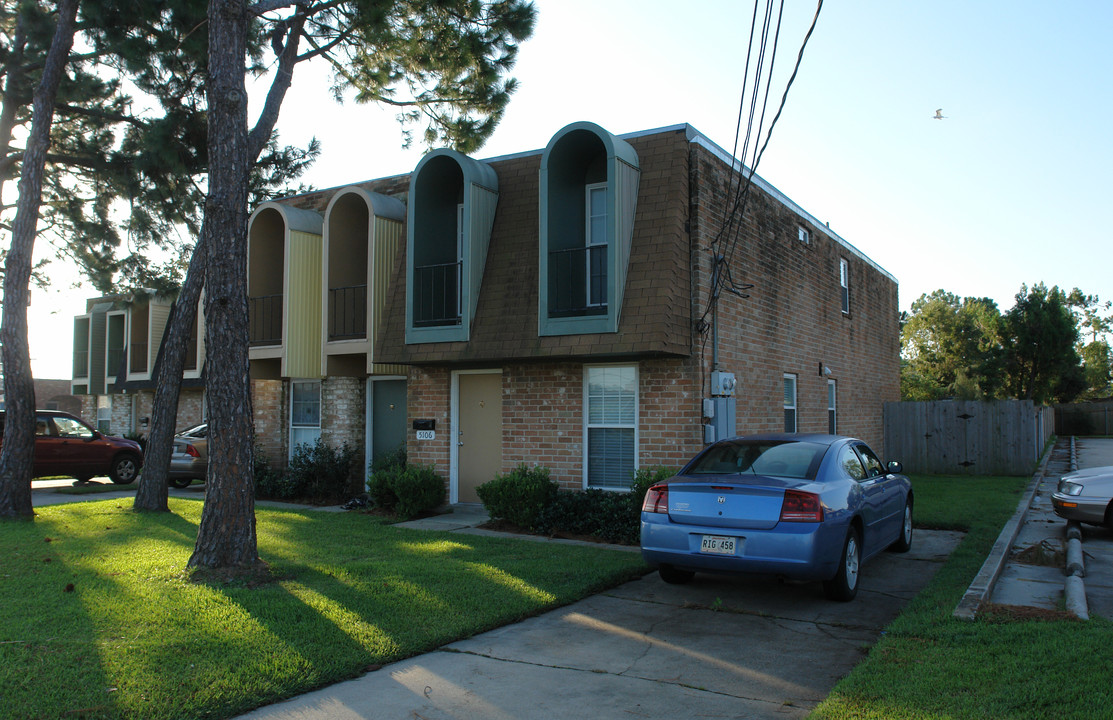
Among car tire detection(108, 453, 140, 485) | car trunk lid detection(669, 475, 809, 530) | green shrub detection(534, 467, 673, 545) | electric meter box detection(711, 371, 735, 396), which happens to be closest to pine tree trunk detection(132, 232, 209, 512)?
car tire detection(108, 453, 140, 485)

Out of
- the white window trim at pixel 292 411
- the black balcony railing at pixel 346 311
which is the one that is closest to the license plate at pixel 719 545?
the black balcony railing at pixel 346 311

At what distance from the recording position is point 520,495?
11.1 meters

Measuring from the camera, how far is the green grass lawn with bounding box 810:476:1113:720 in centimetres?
442

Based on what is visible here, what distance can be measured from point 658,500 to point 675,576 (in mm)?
1004

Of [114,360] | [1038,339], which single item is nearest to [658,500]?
[114,360]

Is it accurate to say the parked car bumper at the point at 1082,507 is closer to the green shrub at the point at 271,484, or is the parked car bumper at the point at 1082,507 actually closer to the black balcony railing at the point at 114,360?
the green shrub at the point at 271,484

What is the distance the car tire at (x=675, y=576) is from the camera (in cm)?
796

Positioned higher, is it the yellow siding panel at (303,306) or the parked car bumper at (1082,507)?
→ the yellow siding panel at (303,306)

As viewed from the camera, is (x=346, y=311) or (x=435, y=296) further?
(x=346, y=311)

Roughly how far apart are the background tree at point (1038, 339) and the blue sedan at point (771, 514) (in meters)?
40.9

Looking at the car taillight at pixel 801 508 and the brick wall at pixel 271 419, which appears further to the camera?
the brick wall at pixel 271 419

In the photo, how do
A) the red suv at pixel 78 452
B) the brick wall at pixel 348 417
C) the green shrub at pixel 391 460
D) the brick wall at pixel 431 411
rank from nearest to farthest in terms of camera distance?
the brick wall at pixel 431 411 → the green shrub at pixel 391 460 → the brick wall at pixel 348 417 → the red suv at pixel 78 452

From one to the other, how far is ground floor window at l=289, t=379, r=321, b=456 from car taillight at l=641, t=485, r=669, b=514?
1000 cm

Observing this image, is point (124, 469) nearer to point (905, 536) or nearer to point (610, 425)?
point (610, 425)
